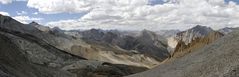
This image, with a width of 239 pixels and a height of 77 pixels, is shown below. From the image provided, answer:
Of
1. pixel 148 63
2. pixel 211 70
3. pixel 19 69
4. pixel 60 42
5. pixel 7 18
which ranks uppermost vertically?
pixel 211 70

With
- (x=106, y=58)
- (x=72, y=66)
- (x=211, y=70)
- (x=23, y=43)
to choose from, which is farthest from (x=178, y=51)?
(x=211, y=70)

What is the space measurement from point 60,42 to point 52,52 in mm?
39449

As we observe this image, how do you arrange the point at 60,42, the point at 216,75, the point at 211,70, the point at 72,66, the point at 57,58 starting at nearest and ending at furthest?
the point at 216,75 → the point at 211,70 → the point at 72,66 → the point at 57,58 → the point at 60,42

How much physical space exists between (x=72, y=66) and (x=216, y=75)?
47580 millimetres

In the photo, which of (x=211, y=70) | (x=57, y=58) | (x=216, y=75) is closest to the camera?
(x=216, y=75)

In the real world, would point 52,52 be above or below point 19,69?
below

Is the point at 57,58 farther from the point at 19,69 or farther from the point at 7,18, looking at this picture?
the point at 19,69

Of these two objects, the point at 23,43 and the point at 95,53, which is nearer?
the point at 23,43

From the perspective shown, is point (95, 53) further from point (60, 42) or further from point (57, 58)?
point (57, 58)

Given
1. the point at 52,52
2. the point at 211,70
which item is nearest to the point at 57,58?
the point at 52,52

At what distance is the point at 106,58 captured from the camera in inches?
4390

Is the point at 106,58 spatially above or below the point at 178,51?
below

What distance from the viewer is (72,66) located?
63.1 metres

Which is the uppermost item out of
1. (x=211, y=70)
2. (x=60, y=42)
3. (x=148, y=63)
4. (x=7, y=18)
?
(x=211, y=70)
